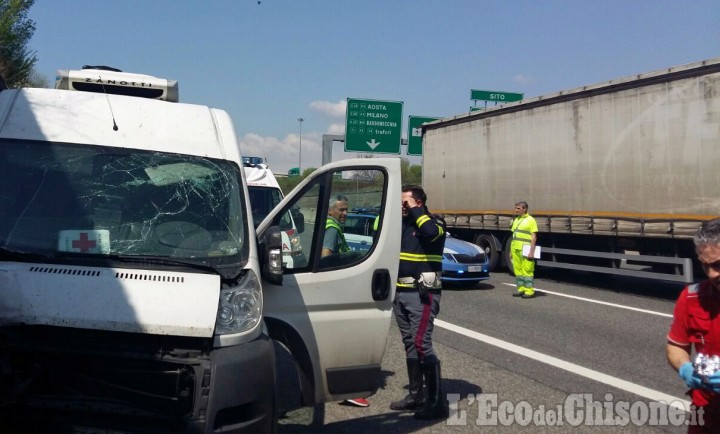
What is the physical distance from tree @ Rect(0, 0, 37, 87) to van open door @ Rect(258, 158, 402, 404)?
20.6 meters

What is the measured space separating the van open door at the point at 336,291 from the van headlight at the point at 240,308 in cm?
64

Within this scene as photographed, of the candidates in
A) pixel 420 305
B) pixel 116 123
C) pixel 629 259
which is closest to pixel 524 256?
pixel 629 259

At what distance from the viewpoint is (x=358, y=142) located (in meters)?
24.4

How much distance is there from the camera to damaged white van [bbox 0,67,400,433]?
374 cm

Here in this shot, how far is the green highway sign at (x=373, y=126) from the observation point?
24312mm

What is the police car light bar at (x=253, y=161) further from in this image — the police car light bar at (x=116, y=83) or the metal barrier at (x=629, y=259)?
the metal barrier at (x=629, y=259)

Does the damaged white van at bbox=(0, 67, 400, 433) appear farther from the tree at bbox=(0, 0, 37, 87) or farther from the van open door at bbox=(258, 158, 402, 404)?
the tree at bbox=(0, 0, 37, 87)

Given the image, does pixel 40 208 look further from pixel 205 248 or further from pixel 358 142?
pixel 358 142

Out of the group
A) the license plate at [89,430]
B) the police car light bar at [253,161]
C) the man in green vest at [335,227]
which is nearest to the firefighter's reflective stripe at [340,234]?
the man in green vest at [335,227]

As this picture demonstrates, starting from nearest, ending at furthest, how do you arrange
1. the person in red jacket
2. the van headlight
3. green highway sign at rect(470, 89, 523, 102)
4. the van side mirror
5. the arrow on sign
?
the person in red jacket < the van headlight < the van side mirror < the arrow on sign < green highway sign at rect(470, 89, 523, 102)

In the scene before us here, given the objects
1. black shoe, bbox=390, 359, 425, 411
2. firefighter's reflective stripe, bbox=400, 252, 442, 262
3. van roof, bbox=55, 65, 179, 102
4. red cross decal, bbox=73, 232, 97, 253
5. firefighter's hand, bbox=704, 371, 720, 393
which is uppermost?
van roof, bbox=55, 65, 179, 102

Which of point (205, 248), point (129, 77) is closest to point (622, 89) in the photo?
point (129, 77)

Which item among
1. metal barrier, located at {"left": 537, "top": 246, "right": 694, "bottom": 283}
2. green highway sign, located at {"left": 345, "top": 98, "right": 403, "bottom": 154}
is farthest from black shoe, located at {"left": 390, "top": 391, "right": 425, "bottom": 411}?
green highway sign, located at {"left": 345, "top": 98, "right": 403, "bottom": 154}

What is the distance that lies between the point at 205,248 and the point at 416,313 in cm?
217
